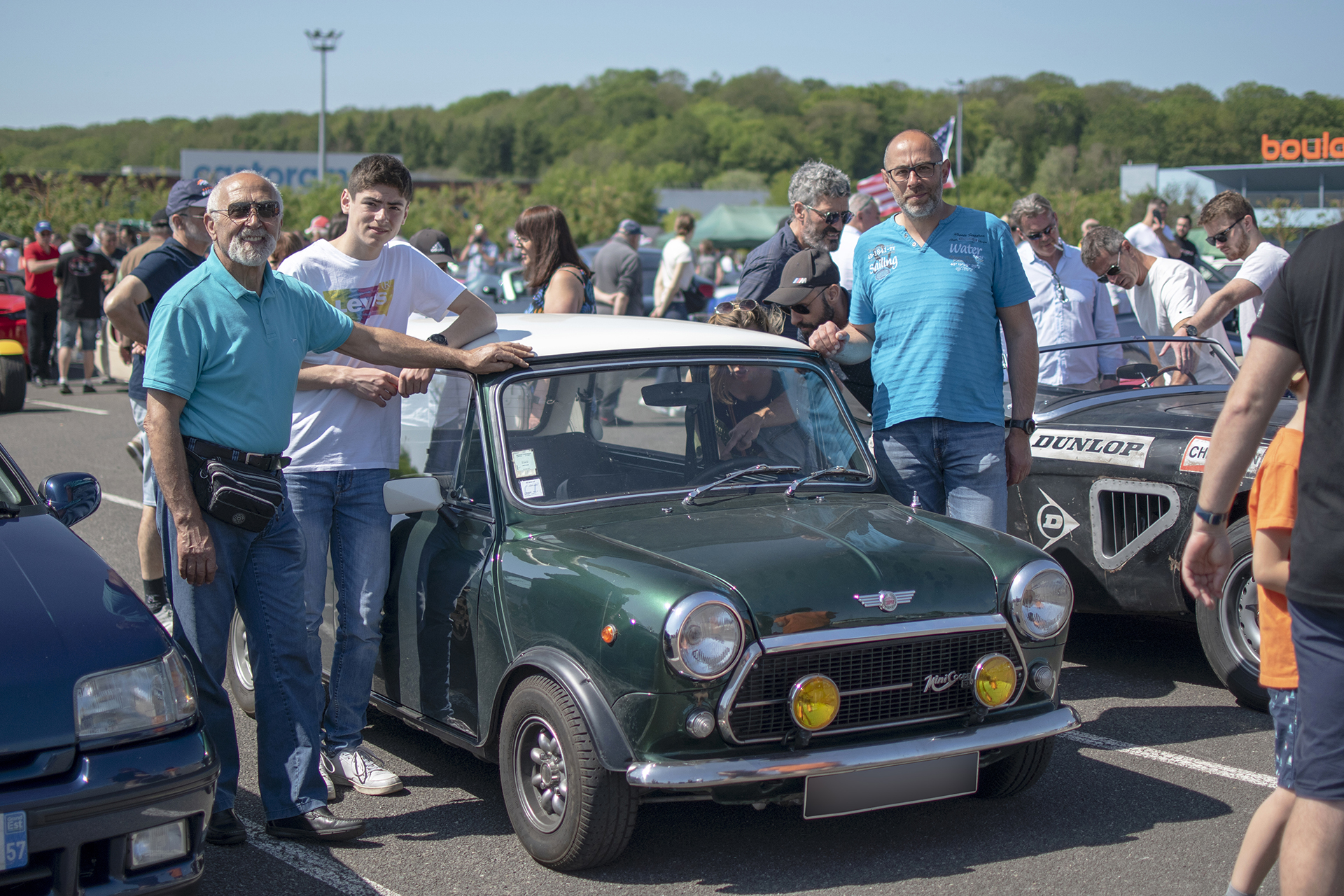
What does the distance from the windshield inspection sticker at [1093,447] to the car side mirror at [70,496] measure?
148 inches

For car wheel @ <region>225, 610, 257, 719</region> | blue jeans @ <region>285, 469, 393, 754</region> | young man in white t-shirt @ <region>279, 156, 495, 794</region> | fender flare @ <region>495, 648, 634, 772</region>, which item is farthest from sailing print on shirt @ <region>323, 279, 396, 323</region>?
fender flare @ <region>495, 648, 634, 772</region>

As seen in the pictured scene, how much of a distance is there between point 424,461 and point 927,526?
1.78 metres

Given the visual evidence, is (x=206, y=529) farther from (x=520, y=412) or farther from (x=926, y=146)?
(x=926, y=146)

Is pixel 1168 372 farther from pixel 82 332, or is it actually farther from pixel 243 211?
pixel 82 332

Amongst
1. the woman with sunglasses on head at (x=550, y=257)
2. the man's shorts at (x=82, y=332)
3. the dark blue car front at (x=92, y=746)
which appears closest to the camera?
the dark blue car front at (x=92, y=746)

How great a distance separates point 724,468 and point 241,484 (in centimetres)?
157

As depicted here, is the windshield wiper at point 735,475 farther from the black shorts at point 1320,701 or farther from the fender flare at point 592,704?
the black shorts at point 1320,701

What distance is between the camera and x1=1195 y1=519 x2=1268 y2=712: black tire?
4.77 meters

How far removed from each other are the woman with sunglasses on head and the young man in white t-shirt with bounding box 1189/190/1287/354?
326cm

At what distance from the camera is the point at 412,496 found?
389 cm

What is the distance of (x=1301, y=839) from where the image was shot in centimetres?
243

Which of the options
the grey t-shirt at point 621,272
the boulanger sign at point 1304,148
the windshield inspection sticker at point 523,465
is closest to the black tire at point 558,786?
the windshield inspection sticker at point 523,465

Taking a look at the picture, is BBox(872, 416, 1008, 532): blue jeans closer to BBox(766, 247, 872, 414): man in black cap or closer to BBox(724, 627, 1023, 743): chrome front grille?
BBox(766, 247, 872, 414): man in black cap

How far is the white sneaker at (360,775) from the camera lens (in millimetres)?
4094
